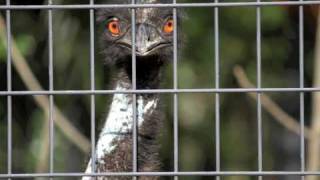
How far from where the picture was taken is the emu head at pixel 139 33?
124 inches

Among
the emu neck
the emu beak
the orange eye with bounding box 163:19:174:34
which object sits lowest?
the emu neck

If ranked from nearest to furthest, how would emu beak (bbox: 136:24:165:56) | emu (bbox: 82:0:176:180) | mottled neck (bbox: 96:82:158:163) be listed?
emu beak (bbox: 136:24:165:56)
emu (bbox: 82:0:176:180)
mottled neck (bbox: 96:82:158:163)

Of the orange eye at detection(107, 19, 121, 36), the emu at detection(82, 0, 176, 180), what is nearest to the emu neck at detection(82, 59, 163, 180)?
the emu at detection(82, 0, 176, 180)

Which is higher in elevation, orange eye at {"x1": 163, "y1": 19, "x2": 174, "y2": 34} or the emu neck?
orange eye at {"x1": 163, "y1": 19, "x2": 174, "y2": 34}

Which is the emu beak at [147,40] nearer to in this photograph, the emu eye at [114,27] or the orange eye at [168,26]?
the orange eye at [168,26]

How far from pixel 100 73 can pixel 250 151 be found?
0.89 m

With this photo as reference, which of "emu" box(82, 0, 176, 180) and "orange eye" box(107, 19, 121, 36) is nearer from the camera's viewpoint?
"emu" box(82, 0, 176, 180)

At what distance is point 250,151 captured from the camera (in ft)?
16.1

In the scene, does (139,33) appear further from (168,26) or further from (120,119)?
(120,119)

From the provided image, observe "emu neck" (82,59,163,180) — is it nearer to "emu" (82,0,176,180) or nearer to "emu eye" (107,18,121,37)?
"emu" (82,0,176,180)

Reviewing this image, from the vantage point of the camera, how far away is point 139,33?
3131 mm

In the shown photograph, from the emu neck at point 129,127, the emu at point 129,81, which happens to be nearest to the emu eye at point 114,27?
the emu at point 129,81

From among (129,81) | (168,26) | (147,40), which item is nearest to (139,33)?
(147,40)

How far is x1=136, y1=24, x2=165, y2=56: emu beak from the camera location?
3092 millimetres
